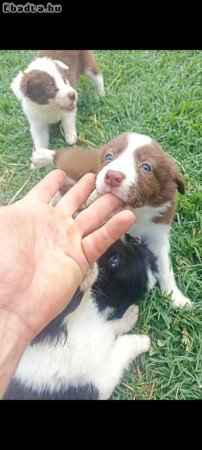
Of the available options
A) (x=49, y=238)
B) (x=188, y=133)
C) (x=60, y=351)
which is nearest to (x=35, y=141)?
(x=188, y=133)

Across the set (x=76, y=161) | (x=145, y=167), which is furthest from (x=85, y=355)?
(x=76, y=161)

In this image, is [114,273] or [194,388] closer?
[114,273]

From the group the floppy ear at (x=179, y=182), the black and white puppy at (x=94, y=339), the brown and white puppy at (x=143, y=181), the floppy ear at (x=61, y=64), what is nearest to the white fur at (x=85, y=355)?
the black and white puppy at (x=94, y=339)

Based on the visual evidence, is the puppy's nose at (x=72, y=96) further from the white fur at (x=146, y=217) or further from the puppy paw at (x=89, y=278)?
A: the puppy paw at (x=89, y=278)

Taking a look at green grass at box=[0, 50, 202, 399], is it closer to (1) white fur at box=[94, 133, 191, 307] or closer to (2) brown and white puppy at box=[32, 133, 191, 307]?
(1) white fur at box=[94, 133, 191, 307]

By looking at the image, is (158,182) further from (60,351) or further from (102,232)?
(60,351)
